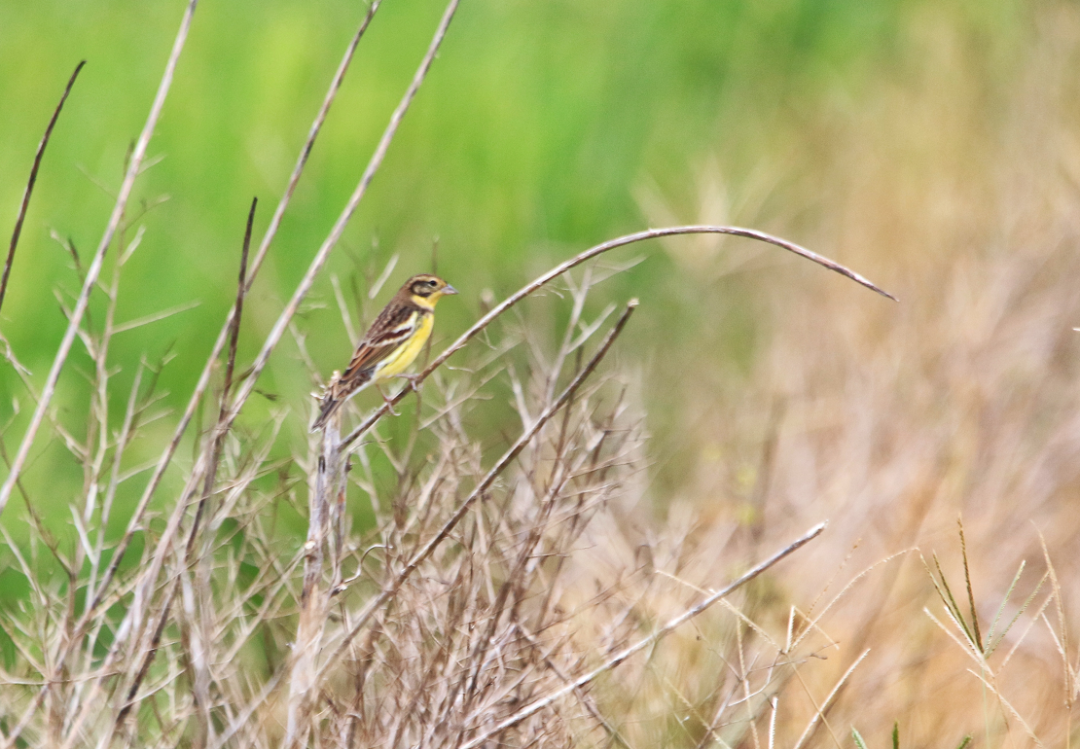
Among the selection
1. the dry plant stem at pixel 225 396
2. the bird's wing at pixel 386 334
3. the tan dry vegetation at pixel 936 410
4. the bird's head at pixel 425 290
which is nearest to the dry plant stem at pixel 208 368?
the dry plant stem at pixel 225 396

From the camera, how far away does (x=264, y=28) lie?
5.80m

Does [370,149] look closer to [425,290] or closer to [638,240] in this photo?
[425,290]

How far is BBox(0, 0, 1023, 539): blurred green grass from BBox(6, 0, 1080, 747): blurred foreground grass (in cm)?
2

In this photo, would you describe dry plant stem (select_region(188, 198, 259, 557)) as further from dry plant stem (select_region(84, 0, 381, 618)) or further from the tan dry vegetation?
the tan dry vegetation

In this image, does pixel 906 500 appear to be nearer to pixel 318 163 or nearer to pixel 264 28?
pixel 318 163

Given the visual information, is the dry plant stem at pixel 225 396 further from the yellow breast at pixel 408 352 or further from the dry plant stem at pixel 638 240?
the yellow breast at pixel 408 352

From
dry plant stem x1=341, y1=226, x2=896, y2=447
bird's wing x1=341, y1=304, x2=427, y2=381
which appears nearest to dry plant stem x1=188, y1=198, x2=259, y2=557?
dry plant stem x1=341, y1=226, x2=896, y2=447

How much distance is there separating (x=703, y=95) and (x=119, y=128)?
369cm

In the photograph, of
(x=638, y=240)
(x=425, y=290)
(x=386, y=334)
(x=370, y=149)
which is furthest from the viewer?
(x=370, y=149)

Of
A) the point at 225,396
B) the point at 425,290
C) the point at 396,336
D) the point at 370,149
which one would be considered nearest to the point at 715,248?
the point at 370,149

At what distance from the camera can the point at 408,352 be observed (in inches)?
127

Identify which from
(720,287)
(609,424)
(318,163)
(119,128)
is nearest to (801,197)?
(720,287)

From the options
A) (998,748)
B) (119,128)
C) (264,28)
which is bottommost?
(998,748)

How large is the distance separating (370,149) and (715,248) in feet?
5.21
